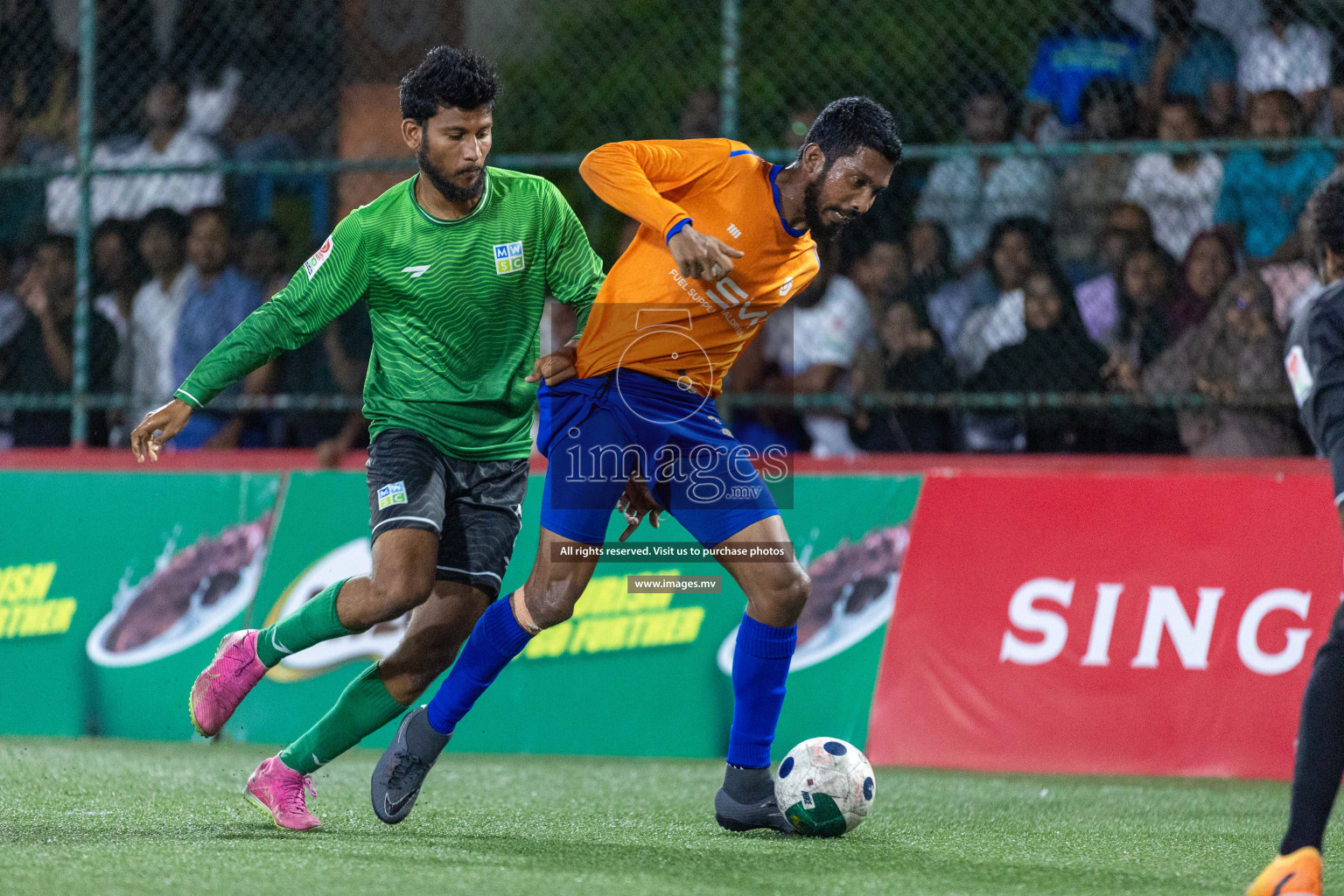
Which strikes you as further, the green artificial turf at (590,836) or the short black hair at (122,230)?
the short black hair at (122,230)

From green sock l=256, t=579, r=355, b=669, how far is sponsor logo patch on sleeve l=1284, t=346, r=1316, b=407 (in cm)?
273

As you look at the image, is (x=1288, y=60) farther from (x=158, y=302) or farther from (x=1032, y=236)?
(x=158, y=302)

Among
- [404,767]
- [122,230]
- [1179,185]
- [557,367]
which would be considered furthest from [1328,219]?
[122,230]

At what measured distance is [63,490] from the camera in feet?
24.1

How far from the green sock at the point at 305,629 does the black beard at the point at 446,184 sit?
1.22 meters

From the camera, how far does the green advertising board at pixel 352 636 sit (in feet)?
21.8

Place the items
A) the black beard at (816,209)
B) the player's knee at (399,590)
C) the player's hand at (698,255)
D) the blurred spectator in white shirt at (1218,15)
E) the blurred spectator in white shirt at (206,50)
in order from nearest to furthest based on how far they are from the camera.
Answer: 1. the player's hand at (698,255)
2. the player's knee at (399,590)
3. the black beard at (816,209)
4. the blurred spectator in white shirt at (1218,15)
5. the blurred spectator in white shirt at (206,50)

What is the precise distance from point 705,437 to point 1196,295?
3402mm

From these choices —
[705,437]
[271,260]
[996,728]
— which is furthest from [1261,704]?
[271,260]

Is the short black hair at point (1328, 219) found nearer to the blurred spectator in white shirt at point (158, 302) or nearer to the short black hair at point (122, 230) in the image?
the blurred spectator in white shirt at point (158, 302)

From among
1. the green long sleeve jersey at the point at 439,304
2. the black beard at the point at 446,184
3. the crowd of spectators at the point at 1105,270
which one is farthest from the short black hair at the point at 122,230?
the black beard at the point at 446,184

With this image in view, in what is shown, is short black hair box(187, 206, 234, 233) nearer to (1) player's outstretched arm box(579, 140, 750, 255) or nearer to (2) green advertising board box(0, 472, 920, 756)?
(2) green advertising board box(0, 472, 920, 756)

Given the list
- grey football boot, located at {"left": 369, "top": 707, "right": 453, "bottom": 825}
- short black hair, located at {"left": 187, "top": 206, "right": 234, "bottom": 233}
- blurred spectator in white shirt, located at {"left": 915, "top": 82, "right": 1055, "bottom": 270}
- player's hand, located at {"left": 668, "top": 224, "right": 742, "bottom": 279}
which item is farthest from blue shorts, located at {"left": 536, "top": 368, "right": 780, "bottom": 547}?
short black hair, located at {"left": 187, "top": 206, "right": 234, "bottom": 233}

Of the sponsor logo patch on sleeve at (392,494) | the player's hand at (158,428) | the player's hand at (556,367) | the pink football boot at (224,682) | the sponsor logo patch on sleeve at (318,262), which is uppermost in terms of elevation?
the sponsor logo patch on sleeve at (318,262)
